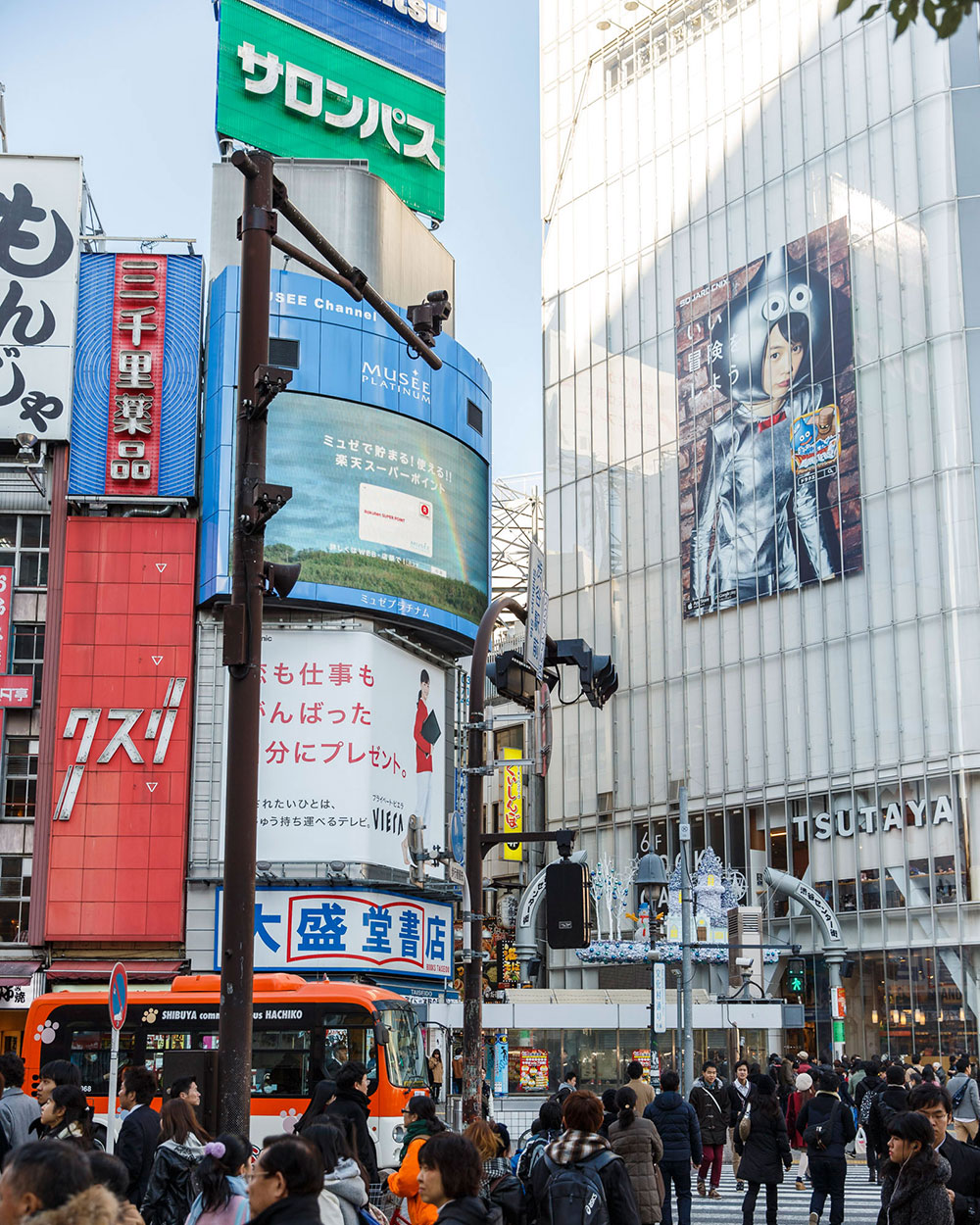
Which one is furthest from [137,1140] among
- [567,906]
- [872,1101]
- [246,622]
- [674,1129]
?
[872,1101]

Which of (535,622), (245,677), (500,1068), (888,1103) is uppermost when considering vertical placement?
(535,622)

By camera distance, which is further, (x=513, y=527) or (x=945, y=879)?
(x=513, y=527)

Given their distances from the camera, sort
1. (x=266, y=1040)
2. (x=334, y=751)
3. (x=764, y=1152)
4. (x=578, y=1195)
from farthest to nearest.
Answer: (x=334, y=751) < (x=266, y=1040) < (x=764, y=1152) < (x=578, y=1195)

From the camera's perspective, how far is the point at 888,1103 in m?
17.1

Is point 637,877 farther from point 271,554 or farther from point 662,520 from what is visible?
point 662,520

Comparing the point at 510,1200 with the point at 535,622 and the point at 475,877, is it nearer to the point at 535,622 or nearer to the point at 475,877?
the point at 475,877

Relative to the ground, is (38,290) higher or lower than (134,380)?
higher

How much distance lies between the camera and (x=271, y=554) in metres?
40.8

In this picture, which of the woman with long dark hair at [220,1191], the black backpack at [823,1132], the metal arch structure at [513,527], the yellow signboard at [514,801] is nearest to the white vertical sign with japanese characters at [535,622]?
the black backpack at [823,1132]

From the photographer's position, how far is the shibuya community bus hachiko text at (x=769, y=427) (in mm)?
56125

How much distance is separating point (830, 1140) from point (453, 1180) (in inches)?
382

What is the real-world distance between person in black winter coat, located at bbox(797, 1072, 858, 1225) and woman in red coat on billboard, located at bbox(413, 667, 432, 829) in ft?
92.7

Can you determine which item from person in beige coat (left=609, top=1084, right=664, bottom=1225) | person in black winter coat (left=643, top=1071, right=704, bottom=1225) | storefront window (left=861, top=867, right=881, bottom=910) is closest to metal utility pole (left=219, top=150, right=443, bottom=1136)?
person in beige coat (left=609, top=1084, right=664, bottom=1225)

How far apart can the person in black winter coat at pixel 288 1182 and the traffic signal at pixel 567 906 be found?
31.5ft
